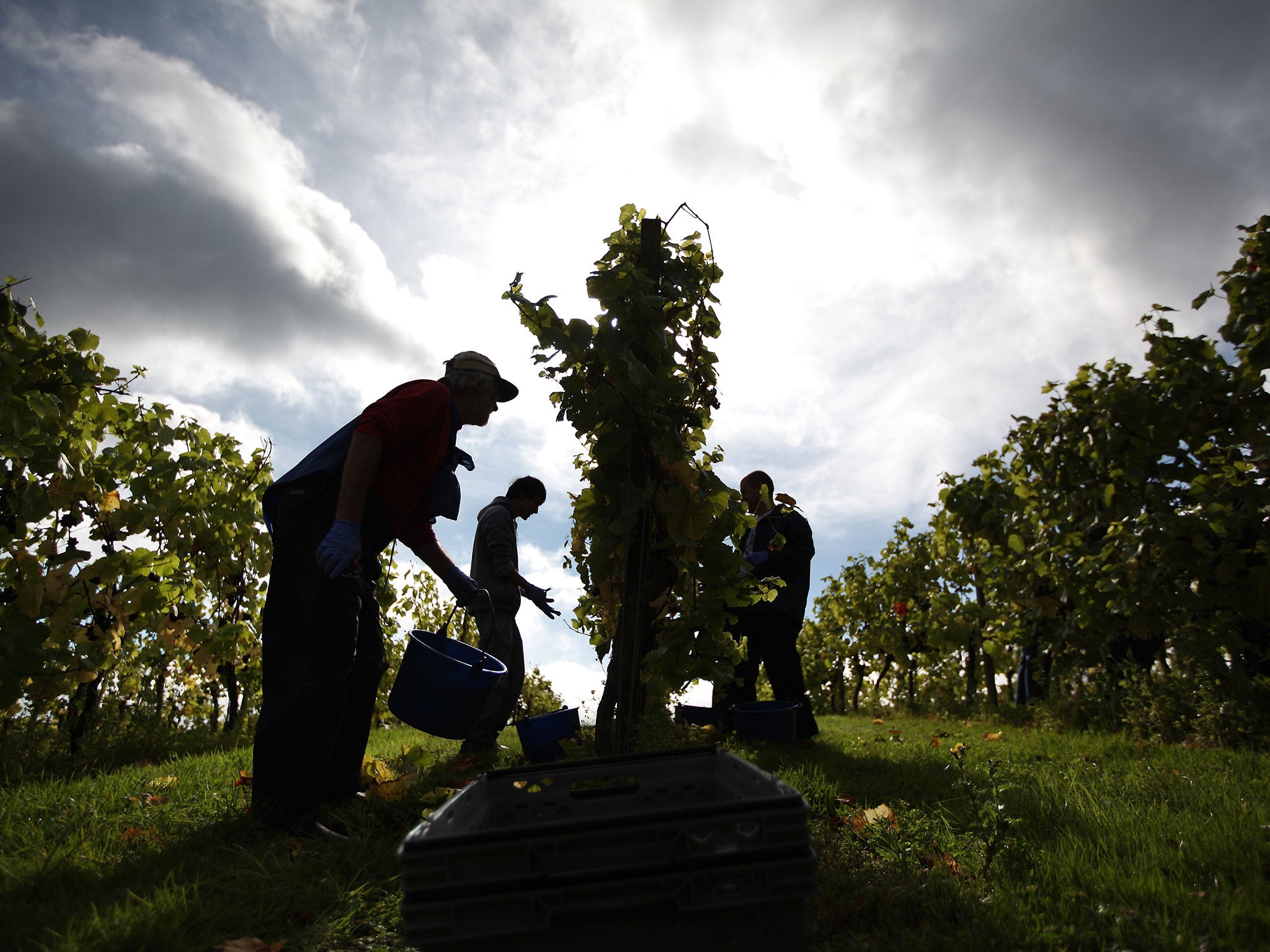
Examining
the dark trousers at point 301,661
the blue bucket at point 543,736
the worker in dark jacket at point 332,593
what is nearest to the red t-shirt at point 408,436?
the worker in dark jacket at point 332,593

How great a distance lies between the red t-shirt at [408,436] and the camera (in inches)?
103

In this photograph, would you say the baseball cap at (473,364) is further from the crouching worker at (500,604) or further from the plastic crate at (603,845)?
the plastic crate at (603,845)

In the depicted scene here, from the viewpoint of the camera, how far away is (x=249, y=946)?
164 centimetres

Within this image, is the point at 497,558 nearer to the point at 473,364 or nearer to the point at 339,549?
the point at 473,364

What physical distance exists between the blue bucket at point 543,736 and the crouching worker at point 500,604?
13.2 inches

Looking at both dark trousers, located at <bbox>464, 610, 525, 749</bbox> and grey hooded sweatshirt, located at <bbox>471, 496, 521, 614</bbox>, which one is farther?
grey hooded sweatshirt, located at <bbox>471, 496, 521, 614</bbox>

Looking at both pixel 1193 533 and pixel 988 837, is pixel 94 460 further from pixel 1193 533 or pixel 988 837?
pixel 1193 533

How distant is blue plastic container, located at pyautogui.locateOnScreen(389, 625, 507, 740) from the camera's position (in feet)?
8.44

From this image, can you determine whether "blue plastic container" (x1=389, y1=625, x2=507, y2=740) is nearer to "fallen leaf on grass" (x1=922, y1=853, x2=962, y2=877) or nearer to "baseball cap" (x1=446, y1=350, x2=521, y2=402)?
"baseball cap" (x1=446, y1=350, x2=521, y2=402)

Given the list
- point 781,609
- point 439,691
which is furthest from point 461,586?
point 781,609

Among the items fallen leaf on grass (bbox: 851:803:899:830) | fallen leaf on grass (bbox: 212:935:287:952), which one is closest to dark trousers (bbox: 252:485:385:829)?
fallen leaf on grass (bbox: 212:935:287:952)

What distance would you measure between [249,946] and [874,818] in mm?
1931

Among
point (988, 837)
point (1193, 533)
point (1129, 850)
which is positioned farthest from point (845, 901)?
point (1193, 533)

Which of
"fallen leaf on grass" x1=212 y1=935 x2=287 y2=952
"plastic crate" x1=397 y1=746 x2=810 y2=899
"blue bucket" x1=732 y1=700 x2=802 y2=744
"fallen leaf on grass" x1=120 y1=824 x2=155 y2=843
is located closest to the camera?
"plastic crate" x1=397 y1=746 x2=810 y2=899
